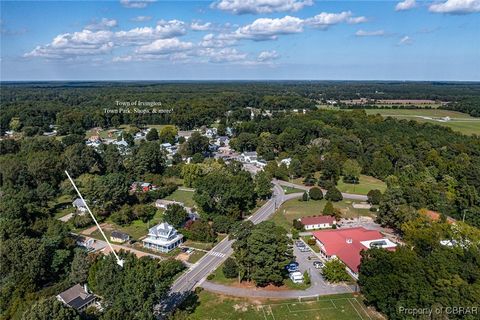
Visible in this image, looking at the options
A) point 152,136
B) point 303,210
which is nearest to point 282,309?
point 303,210

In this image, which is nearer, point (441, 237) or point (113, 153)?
point (441, 237)

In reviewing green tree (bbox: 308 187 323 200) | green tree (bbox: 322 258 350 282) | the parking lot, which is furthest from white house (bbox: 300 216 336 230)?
green tree (bbox: 322 258 350 282)

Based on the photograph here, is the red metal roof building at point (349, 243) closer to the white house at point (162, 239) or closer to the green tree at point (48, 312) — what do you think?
the white house at point (162, 239)

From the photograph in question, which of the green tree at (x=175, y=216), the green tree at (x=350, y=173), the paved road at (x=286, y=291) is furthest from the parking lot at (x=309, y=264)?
the green tree at (x=350, y=173)

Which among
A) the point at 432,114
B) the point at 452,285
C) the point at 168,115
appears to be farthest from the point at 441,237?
the point at 432,114

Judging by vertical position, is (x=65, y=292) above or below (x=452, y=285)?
below

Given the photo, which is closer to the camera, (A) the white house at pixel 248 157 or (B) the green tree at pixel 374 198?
(B) the green tree at pixel 374 198

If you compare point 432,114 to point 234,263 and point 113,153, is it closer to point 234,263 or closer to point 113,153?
point 113,153
